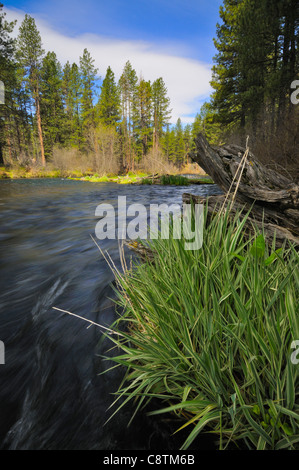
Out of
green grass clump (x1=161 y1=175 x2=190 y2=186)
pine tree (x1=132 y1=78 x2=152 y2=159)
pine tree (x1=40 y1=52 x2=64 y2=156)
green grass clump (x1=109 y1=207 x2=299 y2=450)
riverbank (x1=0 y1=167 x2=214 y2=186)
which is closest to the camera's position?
green grass clump (x1=109 y1=207 x2=299 y2=450)

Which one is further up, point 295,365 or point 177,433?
point 295,365

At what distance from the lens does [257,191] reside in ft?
7.54

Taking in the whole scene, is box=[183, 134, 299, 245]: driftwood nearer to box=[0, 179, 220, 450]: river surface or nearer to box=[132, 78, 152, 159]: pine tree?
box=[0, 179, 220, 450]: river surface

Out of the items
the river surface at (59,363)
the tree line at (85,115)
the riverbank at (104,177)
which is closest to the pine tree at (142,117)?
the tree line at (85,115)

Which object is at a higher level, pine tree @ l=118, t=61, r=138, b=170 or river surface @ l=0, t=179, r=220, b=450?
pine tree @ l=118, t=61, r=138, b=170

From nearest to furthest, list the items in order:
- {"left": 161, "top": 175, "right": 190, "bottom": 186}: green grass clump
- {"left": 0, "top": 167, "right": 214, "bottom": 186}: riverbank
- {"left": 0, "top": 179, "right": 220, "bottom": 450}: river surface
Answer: {"left": 0, "top": 179, "right": 220, "bottom": 450}: river surface < {"left": 161, "top": 175, "right": 190, "bottom": 186}: green grass clump < {"left": 0, "top": 167, "right": 214, "bottom": 186}: riverbank

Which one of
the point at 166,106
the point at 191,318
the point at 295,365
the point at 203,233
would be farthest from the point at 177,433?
the point at 166,106

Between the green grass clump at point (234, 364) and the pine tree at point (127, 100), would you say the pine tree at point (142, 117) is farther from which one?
the green grass clump at point (234, 364)

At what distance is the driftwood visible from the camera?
2.18 metres

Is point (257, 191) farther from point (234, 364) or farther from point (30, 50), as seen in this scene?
point (30, 50)

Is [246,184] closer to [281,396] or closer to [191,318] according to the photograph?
[191,318]

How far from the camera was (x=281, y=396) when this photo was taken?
0.99 meters

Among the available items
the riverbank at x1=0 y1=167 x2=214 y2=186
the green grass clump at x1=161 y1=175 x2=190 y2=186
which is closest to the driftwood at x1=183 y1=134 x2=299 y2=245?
the riverbank at x1=0 y1=167 x2=214 y2=186
